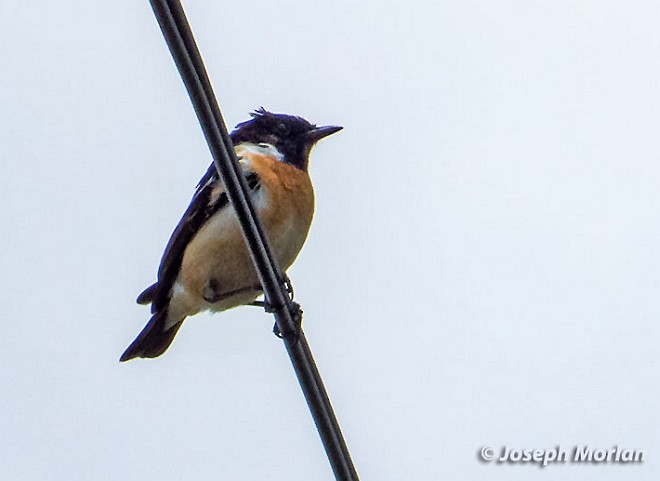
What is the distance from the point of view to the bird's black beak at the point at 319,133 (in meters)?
6.79

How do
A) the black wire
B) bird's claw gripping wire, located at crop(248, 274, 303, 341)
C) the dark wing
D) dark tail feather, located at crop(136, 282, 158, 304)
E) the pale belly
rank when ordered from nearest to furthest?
the black wire → bird's claw gripping wire, located at crop(248, 274, 303, 341) → the pale belly → the dark wing → dark tail feather, located at crop(136, 282, 158, 304)

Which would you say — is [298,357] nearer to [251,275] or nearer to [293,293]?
[293,293]

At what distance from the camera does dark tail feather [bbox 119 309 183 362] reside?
675 centimetres

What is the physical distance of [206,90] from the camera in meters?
3.11

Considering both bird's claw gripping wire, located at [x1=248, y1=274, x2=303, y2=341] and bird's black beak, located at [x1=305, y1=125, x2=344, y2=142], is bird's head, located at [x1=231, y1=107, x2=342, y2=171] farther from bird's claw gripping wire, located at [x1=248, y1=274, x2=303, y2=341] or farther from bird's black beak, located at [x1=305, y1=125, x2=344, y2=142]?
bird's claw gripping wire, located at [x1=248, y1=274, x2=303, y2=341]

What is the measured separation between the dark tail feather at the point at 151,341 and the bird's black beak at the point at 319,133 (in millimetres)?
1293

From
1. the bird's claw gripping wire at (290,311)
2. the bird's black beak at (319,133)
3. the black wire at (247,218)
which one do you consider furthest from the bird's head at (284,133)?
the black wire at (247,218)

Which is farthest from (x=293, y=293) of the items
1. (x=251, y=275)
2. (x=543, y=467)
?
(x=543, y=467)

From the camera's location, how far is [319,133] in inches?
268

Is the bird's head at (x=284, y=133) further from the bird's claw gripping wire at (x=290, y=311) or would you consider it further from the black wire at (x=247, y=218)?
the black wire at (x=247, y=218)

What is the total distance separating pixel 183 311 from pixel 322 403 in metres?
3.08

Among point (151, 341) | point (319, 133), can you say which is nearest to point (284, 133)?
point (319, 133)

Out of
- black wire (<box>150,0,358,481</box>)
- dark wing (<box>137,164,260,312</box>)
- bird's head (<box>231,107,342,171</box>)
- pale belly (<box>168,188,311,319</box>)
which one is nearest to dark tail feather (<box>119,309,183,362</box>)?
dark wing (<box>137,164,260,312</box>)

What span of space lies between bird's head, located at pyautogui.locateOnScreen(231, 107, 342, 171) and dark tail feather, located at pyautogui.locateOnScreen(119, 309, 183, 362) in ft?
3.72
